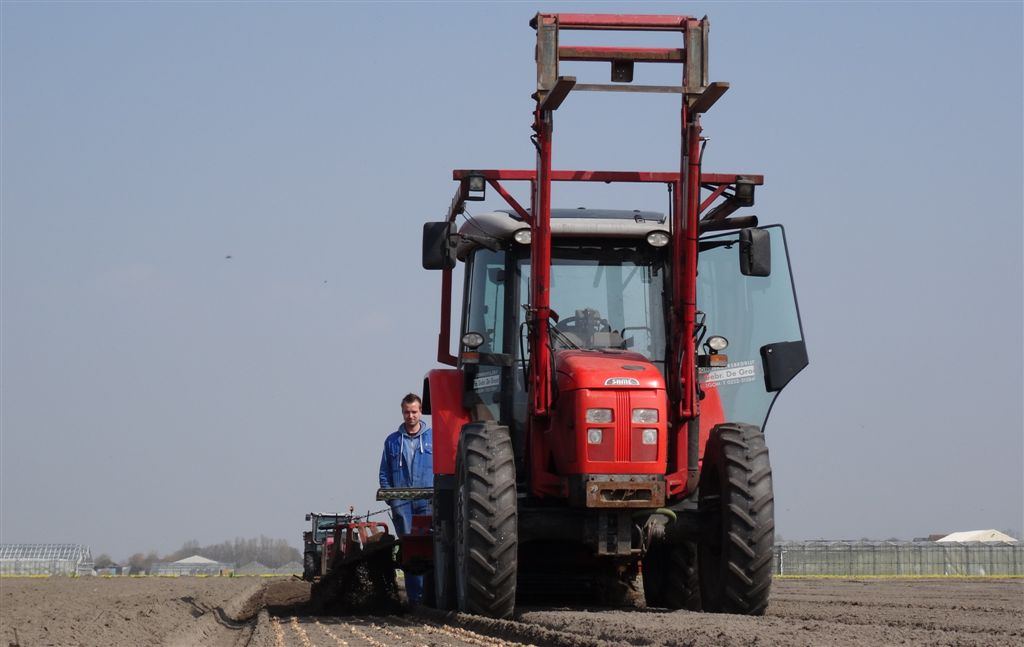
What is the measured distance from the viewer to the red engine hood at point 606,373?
8992 mm

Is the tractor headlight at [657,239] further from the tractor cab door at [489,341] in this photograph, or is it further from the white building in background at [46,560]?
→ the white building in background at [46,560]

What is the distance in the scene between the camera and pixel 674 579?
1048cm

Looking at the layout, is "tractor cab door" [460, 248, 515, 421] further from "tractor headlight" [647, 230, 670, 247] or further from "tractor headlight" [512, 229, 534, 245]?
"tractor headlight" [647, 230, 670, 247]

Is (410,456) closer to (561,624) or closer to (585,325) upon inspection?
(585,325)

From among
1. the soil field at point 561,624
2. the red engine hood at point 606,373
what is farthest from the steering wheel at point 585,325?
the soil field at point 561,624

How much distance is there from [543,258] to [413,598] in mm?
4992

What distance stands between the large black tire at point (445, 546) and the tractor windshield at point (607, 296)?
4.57 ft

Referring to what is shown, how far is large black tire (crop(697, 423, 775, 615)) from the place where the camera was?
29.6ft

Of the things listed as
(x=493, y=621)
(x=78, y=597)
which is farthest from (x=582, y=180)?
(x=78, y=597)

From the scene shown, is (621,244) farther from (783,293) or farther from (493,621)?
(493,621)

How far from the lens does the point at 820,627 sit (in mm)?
7516

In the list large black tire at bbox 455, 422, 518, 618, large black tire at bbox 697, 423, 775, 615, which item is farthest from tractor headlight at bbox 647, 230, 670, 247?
large black tire at bbox 455, 422, 518, 618

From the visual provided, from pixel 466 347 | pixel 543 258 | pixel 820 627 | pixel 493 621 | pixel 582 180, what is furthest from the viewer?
pixel 466 347

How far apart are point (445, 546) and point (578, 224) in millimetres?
2510
